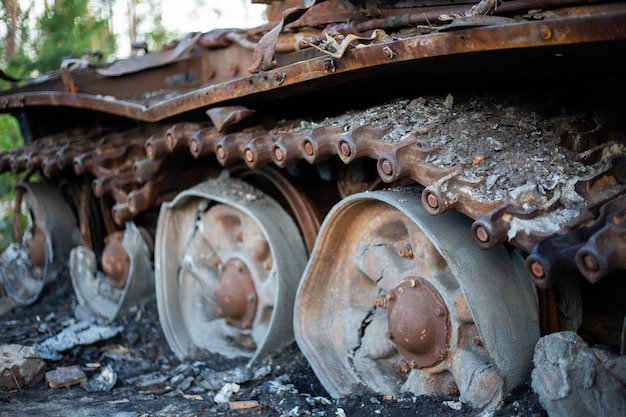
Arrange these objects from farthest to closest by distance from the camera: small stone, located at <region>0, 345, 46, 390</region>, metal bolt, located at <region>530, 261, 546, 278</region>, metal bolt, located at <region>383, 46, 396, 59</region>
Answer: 1. small stone, located at <region>0, 345, 46, 390</region>
2. metal bolt, located at <region>383, 46, 396, 59</region>
3. metal bolt, located at <region>530, 261, 546, 278</region>

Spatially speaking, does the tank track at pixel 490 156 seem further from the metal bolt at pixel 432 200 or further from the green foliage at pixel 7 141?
the green foliage at pixel 7 141

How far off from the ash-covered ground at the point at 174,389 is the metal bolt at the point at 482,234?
1.81ft

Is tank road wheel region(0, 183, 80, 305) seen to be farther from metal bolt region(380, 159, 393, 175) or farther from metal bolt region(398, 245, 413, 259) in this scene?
metal bolt region(380, 159, 393, 175)

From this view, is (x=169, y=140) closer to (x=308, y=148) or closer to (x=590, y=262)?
(x=308, y=148)

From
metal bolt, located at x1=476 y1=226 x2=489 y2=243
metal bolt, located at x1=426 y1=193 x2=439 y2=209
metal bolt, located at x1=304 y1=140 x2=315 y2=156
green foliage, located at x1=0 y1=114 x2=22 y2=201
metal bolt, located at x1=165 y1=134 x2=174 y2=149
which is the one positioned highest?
green foliage, located at x1=0 y1=114 x2=22 y2=201

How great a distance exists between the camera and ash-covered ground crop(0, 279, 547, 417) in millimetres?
2611

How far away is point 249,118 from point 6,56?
24.8 feet

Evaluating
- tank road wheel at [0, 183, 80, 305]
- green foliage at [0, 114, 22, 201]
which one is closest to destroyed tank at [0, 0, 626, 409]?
tank road wheel at [0, 183, 80, 305]

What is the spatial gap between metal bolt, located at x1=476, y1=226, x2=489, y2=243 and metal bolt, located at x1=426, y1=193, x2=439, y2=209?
0.53ft

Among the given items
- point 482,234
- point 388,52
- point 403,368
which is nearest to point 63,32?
point 403,368

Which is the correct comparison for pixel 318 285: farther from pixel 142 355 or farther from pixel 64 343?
pixel 64 343

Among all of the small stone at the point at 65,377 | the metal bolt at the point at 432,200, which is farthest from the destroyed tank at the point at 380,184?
the small stone at the point at 65,377

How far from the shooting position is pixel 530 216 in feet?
6.66

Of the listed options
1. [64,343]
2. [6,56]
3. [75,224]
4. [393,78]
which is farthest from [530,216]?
[6,56]
